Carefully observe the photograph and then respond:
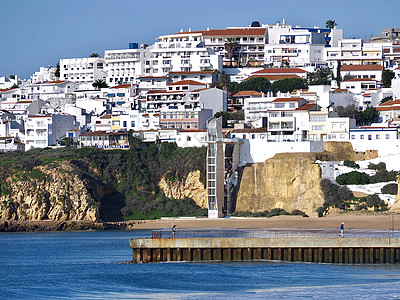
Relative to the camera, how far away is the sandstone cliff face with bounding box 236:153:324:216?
8850 centimetres

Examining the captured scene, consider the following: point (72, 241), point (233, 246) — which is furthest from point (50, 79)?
point (233, 246)

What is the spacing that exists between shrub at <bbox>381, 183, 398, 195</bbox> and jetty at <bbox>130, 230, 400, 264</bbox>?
30132 millimetres

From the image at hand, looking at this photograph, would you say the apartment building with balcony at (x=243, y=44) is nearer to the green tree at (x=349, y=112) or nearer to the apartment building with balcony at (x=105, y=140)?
the green tree at (x=349, y=112)

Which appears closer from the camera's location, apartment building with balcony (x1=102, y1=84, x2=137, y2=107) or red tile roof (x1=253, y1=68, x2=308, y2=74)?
apartment building with balcony (x1=102, y1=84, x2=137, y2=107)

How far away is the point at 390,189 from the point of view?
84.5 metres

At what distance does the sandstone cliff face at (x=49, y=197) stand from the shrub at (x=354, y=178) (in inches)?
915

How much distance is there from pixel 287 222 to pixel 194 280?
31.7 metres

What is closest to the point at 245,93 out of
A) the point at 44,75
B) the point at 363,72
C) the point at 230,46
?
the point at 363,72

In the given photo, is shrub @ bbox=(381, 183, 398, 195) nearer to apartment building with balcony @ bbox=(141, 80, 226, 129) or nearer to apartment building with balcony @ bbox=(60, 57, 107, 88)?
apartment building with balcony @ bbox=(141, 80, 226, 129)

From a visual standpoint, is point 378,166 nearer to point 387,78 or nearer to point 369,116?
point 369,116

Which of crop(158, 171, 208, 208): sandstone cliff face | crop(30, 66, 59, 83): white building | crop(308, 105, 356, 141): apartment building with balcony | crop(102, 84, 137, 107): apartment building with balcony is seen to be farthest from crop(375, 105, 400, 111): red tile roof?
crop(30, 66, 59, 83): white building

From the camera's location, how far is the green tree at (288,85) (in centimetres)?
12225

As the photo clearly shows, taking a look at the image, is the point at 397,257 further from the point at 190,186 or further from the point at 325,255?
the point at 190,186

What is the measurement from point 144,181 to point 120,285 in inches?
1932
